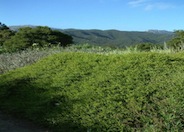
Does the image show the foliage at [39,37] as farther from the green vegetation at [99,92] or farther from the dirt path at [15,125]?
the dirt path at [15,125]

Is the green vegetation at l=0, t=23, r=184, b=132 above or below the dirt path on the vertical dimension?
above

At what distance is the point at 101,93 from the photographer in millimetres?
7344

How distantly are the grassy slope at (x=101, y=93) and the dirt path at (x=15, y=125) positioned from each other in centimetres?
15

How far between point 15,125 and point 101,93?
166 cm

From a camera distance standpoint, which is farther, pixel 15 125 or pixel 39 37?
pixel 39 37

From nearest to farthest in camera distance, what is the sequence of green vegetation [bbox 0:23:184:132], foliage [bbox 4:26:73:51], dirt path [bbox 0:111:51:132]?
1. green vegetation [bbox 0:23:184:132]
2. dirt path [bbox 0:111:51:132]
3. foliage [bbox 4:26:73:51]

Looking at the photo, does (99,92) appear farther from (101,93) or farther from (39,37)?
(39,37)

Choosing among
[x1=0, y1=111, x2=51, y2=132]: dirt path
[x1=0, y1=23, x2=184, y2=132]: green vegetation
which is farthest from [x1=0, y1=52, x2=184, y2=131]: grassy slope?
[x1=0, y1=111, x2=51, y2=132]: dirt path

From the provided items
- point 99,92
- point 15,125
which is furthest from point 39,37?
point 99,92

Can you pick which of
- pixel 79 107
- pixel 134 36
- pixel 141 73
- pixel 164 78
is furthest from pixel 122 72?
pixel 134 36

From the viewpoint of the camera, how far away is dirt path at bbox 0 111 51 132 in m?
7.20

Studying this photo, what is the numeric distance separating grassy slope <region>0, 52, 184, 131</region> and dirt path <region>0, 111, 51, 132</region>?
15 centimetres

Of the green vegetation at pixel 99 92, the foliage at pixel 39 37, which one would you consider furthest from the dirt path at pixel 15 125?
the foliage at pixel 39 37

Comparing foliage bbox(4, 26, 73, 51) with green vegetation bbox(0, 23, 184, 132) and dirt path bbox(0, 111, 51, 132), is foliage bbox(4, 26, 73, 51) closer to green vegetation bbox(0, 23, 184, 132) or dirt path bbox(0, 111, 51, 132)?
green vegetation bbox(0, 23, 184, 132)
